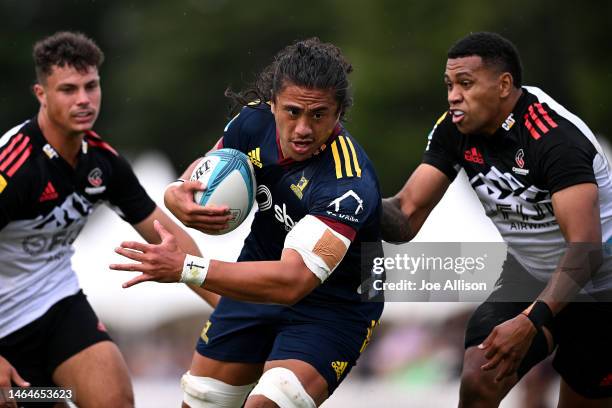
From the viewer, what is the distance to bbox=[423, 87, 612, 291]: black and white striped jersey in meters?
6.66

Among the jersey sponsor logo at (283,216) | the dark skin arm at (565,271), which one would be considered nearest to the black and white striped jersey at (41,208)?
the jersey sponsor logo at (283,216)

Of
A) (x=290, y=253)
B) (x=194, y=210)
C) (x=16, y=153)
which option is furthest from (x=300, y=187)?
(x=16, y=153)

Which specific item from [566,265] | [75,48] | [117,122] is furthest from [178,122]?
[566,265]

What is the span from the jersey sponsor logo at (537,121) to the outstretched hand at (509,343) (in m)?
1.06

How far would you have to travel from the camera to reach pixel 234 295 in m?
5.98

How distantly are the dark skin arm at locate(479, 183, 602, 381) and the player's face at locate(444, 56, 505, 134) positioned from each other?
652mm

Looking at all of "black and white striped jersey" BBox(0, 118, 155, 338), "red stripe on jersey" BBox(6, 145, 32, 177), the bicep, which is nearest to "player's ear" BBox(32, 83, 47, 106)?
"black and white striped jersey" BBox(0, 118, 155, 338)

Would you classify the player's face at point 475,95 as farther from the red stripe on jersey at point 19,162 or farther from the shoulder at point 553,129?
the red stripe on jersey at point 19,162

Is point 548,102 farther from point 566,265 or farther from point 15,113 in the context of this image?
point 15,113

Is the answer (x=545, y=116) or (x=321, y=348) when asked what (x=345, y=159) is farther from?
(x=545, y=116)

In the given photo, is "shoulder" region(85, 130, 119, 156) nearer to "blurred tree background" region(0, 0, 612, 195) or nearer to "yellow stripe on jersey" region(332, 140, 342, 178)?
"yellow stripe on jersey" region(332, 140, 342, 178)

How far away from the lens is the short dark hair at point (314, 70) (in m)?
6.29

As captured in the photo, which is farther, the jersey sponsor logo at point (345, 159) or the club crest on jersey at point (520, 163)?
the club crest on jersey at point (520, 163)

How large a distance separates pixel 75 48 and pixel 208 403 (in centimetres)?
249
